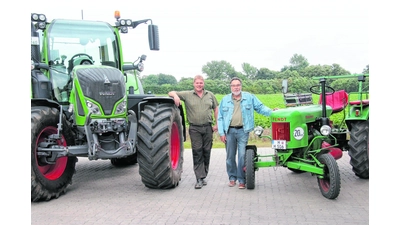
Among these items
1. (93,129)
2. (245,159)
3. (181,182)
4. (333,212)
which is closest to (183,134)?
(181,182)

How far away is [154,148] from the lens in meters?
5.98

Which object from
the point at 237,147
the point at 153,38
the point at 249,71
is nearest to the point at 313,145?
the point at 237,147

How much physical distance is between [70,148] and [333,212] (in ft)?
11.1

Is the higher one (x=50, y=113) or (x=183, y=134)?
(x=50, y=113)

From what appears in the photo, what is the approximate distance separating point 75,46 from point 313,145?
399 cm

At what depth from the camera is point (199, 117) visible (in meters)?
6.64

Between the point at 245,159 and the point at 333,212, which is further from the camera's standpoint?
the point at 245,159

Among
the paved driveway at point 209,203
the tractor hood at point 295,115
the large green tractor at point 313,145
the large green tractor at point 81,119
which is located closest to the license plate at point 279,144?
the large green tractor at point 313,145

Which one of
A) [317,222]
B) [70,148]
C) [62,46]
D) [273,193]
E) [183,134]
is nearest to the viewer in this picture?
[317,222]

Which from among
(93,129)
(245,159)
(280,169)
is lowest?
(280,169)

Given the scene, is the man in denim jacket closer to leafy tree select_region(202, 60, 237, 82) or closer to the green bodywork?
the green bodywork

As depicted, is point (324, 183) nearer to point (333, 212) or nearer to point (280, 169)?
point (333, 212)

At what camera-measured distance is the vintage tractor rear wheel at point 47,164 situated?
5.55 m

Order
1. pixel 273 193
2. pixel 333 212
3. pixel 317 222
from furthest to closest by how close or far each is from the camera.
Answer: pixel 273 193, pixel 333 212, pixel 317 222
